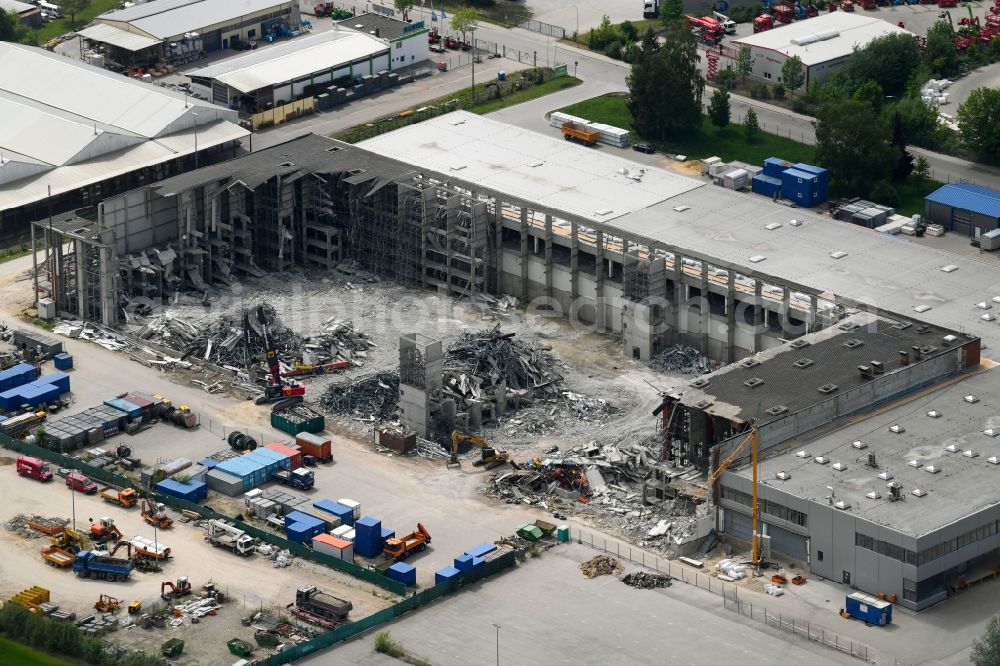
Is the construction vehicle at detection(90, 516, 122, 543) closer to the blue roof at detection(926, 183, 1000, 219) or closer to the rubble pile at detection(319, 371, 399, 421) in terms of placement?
the rubble pile at detection(319, 371, 399, 421)

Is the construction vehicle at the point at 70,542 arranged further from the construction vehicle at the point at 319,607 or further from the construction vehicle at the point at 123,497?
the construction vehicle at the point at 319,607

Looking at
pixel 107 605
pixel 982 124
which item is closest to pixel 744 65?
pixel 982 124

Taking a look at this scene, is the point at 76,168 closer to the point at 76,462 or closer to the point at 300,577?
the point at 76,462

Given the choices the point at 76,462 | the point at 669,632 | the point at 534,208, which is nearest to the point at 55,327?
the point at 76,462

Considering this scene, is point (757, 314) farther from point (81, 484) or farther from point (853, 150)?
point (81, 484)

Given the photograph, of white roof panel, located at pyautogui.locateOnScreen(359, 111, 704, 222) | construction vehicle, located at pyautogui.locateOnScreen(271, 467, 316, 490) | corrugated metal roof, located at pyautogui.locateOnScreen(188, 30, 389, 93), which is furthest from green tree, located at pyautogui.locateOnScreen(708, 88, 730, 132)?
construction vehicle, located at pyautogui.locateOnScreen(271, 467, 316, 490)

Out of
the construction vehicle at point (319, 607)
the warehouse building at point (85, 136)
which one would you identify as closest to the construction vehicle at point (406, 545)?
the construction vehicle at point (319, 607)

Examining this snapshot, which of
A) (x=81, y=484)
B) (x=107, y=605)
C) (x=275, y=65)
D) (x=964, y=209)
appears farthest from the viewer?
(x=275, y=65)
